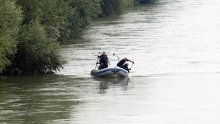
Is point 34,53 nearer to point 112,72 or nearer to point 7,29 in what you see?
point 7,29

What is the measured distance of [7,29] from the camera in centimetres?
3772

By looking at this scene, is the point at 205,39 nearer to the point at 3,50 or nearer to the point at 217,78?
the point at 217,78

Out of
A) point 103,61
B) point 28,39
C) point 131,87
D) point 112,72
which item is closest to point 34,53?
point 28,39

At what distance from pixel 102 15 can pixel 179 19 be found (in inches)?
431

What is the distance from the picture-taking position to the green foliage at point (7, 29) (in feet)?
122

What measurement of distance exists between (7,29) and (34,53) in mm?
3046

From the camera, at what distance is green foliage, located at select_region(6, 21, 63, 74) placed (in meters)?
40.2

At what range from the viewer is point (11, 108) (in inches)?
1161

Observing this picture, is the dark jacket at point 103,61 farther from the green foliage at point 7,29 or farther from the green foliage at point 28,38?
the green foliage at point 7,29

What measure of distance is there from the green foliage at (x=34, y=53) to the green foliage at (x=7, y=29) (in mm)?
1372

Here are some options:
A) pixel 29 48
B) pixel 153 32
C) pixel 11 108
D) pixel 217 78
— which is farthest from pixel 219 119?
pixel 153 32

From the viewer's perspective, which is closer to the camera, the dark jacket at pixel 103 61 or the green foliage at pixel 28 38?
the green foliage at pixel 28 38

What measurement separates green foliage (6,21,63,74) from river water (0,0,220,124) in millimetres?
1079

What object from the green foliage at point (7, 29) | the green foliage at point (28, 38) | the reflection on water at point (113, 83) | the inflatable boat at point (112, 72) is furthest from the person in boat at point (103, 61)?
the green foliage at point (7, 29)
